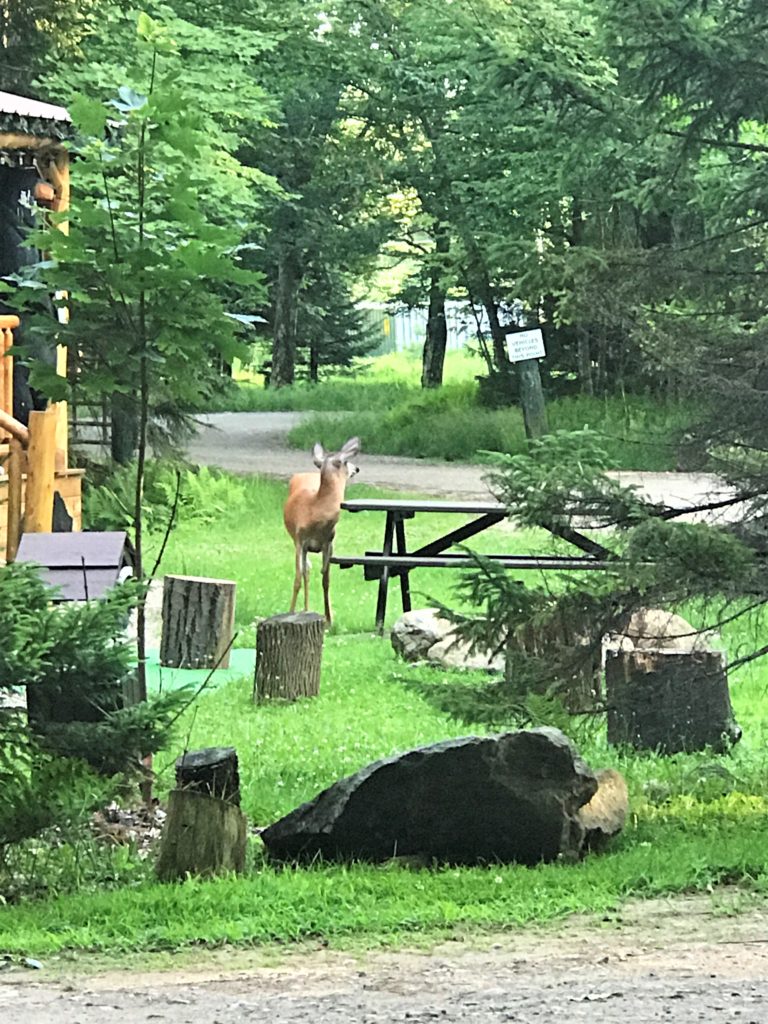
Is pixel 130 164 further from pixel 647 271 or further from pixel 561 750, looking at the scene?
pixel 561 750

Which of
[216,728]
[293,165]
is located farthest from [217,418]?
[216,728]

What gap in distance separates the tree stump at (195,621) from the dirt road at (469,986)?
665 centimetres

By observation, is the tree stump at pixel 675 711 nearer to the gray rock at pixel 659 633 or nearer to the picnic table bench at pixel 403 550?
the gray rock at pixel 659 633

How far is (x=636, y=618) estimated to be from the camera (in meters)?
9.16

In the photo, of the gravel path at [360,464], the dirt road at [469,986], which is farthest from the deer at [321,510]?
the dirt road at [469,986]

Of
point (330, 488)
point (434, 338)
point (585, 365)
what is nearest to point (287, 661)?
point (330, 488)

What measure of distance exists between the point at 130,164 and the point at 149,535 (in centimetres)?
1258

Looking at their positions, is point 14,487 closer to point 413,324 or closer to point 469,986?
point 469,986

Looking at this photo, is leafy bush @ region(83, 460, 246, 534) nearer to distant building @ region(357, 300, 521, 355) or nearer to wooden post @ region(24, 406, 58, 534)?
wooden post @ region(24, 406, 58, 534)

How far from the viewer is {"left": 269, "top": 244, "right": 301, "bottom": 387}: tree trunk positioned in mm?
38625

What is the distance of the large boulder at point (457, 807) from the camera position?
6223mm

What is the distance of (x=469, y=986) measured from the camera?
466cm

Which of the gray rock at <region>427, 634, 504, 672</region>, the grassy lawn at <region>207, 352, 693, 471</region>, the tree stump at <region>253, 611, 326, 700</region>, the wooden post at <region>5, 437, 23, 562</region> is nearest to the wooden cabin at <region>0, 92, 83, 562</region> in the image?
the wooden post at <region>5, 437, 23, 562</region>

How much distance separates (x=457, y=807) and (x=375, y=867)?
39cm
